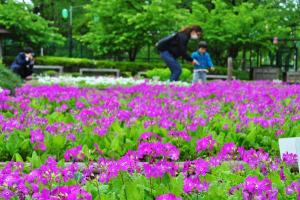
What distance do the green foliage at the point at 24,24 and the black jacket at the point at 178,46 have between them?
15.0m

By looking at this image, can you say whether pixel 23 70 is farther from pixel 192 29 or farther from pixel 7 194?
pixel 7 194

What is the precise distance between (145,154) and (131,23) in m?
24.9

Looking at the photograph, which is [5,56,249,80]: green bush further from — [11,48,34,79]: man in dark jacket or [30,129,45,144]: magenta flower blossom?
[30,129,45,144]: magenta flower blossom

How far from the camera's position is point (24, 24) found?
28.7 m

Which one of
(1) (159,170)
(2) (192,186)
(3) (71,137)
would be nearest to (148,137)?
(3) (71,137)

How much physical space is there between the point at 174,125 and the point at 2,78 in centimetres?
531

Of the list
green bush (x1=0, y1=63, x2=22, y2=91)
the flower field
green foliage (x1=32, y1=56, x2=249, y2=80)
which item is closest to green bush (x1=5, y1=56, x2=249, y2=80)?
green foliage (x1=32, y1=56, x2=249, y2=80)

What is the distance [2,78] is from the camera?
382 inches

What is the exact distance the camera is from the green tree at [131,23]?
92.4ft

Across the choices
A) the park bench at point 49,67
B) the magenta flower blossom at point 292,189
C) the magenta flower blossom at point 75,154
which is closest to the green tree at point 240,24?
the park bench at point 49,67

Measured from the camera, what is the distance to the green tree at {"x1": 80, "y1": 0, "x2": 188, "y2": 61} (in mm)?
28172

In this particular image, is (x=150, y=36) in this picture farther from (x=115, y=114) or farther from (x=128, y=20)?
(x=115, y=114)

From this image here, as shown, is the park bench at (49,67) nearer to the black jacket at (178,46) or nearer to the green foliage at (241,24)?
Result: the green foliage at (241,24)

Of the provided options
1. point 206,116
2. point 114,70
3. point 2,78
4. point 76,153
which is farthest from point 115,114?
point 114,70
